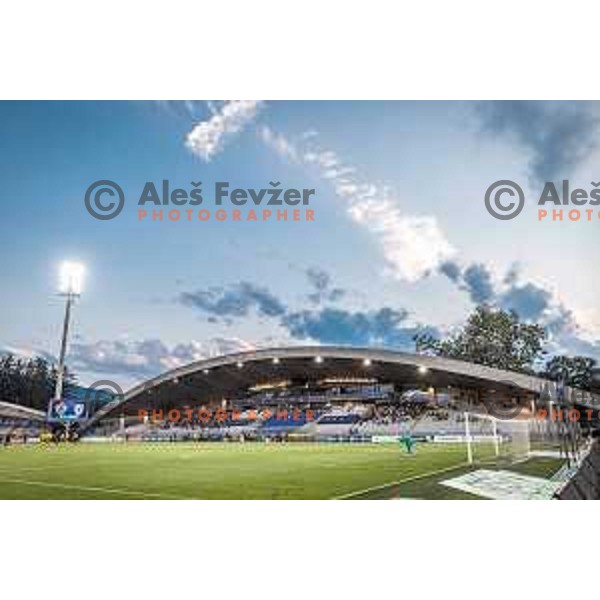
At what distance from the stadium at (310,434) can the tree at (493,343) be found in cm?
74

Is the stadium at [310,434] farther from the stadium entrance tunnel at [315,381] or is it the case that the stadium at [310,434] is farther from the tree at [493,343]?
the tree at [493,343]

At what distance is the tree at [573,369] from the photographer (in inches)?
457

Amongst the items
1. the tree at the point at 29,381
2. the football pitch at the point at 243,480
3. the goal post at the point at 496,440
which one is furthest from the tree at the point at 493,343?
the tree at the point at 29,381

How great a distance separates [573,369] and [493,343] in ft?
12.6

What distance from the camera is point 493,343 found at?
1612 cm

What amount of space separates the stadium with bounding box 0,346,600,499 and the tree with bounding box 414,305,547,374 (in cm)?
74

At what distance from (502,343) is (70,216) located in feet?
38.4

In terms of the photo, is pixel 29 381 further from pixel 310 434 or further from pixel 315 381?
pixel 315 381

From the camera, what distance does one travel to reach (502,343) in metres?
15.7

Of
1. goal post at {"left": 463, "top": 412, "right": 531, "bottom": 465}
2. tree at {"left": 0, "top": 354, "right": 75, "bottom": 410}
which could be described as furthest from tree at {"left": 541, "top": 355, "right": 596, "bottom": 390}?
tree at {"left": 0, "top": 354, "right": 75, "bottom": 410}

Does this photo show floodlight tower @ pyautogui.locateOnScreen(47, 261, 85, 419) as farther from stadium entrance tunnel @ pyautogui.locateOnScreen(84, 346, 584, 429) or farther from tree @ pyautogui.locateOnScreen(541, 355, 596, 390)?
tree @ pyautogui.locateOnScreen(541, 355, 596, 390)

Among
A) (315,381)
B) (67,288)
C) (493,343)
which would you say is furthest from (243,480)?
(315,381)
